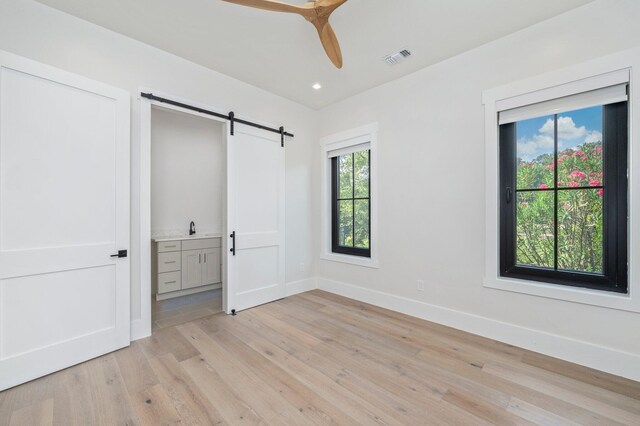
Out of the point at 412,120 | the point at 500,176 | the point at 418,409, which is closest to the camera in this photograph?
the point at 418,409

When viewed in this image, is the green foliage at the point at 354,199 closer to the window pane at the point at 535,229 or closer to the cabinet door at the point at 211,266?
the window pane at the point at 535,229

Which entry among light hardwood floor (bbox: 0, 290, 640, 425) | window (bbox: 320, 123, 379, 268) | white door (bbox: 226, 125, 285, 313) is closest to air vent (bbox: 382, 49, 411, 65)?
window (bbox: 320, 123, 379, 268)

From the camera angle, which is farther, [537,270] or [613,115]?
[537,270]

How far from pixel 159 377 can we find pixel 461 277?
9.41 feet

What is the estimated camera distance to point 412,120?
3164 mm

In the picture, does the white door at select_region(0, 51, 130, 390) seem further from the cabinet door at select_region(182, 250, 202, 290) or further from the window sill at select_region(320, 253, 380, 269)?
the window sill at select_region(320, 253, 380, 269)

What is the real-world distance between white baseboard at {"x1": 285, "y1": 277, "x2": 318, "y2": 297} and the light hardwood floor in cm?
121

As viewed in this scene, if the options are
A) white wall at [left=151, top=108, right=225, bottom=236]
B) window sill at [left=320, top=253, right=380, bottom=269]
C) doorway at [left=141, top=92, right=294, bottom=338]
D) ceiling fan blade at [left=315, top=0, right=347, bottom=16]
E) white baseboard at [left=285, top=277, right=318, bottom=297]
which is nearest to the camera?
ceiling fan blade at [left=315, top=0, right=347, bottom=16]

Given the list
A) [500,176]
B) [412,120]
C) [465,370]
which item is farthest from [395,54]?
[465,370]

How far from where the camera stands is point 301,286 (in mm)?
4098

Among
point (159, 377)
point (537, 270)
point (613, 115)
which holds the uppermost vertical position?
point (613, 115)

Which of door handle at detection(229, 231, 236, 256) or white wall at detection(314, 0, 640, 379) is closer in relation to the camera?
white wall at detection(314, 0, 640, 379)

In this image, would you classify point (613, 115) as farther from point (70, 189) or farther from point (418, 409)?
point (70, 189)

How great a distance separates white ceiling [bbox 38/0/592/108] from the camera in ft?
7.01
